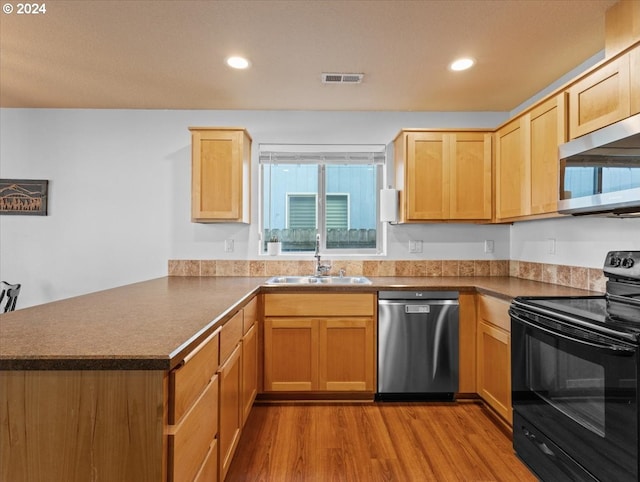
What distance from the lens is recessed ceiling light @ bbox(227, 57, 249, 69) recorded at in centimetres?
233

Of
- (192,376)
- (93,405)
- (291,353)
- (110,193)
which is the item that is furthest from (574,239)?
(110,193)

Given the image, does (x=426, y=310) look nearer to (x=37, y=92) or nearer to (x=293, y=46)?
(x=293, y=46)

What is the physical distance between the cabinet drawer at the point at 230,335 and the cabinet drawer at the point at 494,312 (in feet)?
5.34

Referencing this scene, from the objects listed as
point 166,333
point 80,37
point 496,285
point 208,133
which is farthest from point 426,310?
point 80,37

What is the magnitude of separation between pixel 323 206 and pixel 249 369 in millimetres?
1682

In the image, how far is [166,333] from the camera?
47.0 inches

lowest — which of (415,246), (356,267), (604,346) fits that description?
(604,346)

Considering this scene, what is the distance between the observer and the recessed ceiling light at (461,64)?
2.33 meters

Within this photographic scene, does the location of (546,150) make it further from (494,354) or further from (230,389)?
(230,389)

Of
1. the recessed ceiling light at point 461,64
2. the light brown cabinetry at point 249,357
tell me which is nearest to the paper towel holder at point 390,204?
the recessed ceiling light at point 461,64

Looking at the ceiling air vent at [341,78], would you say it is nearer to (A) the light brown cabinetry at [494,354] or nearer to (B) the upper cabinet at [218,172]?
(B) the upper cabinet at [218,172]

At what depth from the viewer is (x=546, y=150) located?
2.21 metres

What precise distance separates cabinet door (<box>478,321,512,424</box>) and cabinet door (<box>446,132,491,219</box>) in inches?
37.2

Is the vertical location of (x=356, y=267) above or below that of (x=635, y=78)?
below
